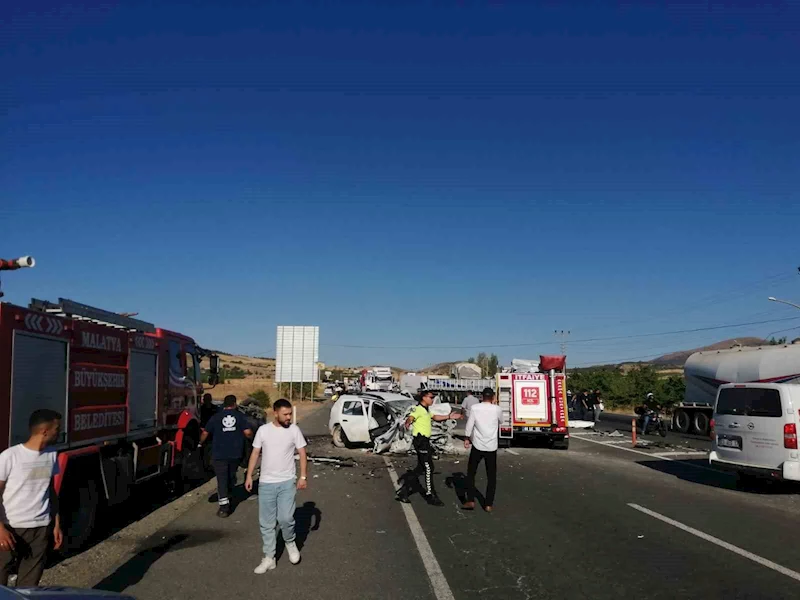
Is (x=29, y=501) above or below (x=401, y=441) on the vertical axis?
above

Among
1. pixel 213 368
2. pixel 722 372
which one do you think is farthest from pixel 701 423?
pixel 213 368

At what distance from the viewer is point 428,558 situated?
7.30 metres

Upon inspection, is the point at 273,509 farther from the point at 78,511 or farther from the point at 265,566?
the point at 78,511

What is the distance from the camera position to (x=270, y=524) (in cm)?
686

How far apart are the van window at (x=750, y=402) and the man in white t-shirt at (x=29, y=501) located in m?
11.9

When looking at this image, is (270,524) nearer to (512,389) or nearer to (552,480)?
(552,480)

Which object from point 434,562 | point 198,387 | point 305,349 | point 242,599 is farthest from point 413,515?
point 305,349

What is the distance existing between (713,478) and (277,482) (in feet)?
36.9

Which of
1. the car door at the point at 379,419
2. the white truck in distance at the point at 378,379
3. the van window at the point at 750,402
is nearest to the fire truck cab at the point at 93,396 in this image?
the car door at the point at 379,419

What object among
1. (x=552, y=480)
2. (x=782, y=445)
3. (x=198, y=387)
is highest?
(x=198, y=387)

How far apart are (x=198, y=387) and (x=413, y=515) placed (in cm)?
601

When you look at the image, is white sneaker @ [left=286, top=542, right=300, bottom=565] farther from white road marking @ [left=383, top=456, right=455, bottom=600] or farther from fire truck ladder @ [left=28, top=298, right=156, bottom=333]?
fire truck ladder @ [left=28, top=298, right=156, bottom=333]

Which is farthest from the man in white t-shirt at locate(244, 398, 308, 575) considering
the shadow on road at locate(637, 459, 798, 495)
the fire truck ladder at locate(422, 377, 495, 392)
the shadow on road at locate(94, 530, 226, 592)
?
the fire truck ladder at locate(422, 377, 495, 392)

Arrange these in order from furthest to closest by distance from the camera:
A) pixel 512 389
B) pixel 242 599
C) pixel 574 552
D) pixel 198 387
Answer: pixel 512 389
pixel 198 387
pixel 574 552
pixel 242 599
